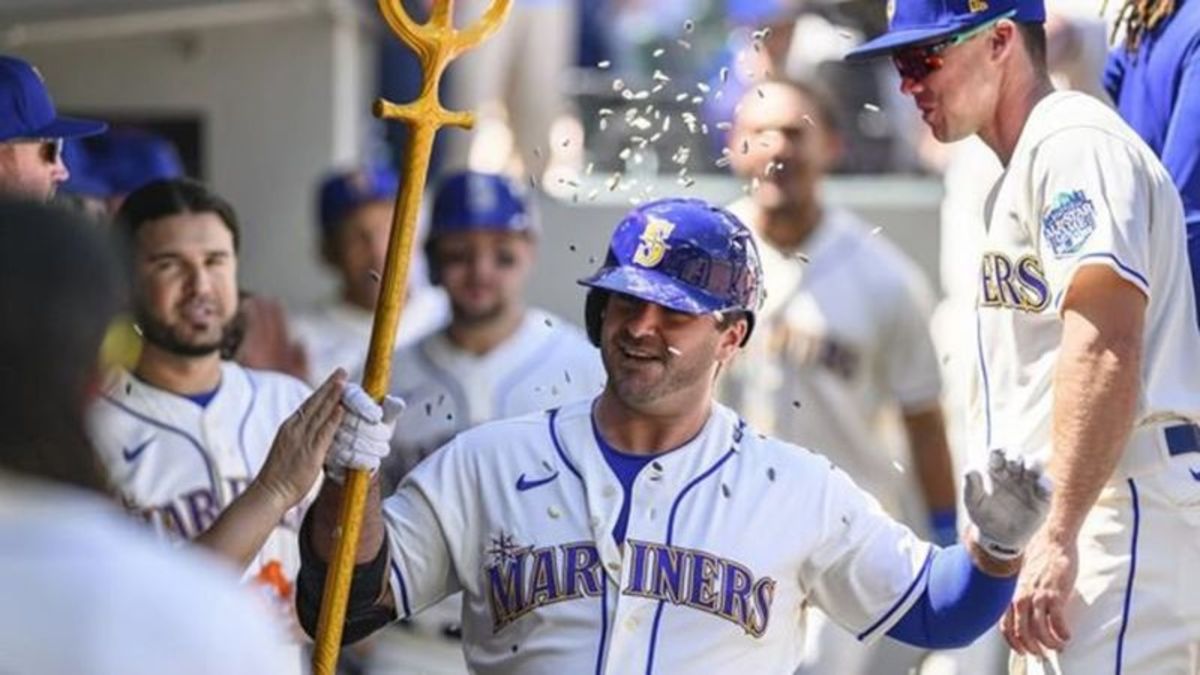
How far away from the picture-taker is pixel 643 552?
4.30 m

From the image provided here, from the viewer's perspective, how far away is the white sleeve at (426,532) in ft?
14.3

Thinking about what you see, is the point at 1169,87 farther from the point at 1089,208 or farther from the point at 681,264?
the point at 681,264

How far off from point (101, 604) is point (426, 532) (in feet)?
6.71

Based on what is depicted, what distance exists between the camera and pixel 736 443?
446 cm

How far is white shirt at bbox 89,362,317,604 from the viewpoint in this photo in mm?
5332

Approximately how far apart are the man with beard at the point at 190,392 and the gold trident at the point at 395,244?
106 cm

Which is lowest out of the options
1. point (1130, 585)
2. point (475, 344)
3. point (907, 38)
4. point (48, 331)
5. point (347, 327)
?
point (347, 327)

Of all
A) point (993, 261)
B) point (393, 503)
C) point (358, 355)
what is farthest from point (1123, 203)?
point (358, 355)

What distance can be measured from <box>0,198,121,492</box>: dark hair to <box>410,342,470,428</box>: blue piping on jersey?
12.8 feet

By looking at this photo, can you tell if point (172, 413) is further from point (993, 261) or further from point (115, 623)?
point (115, 623)

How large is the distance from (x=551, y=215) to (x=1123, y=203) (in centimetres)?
455

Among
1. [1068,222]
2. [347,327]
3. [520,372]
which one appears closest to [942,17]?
[1068,222]

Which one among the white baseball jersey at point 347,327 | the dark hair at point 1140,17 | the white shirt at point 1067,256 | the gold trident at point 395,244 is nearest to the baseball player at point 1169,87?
Answer: the dark hair at point 1140,17

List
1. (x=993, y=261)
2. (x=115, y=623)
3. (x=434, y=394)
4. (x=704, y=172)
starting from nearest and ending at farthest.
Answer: (x=115, y=623) < (x=993, y=261) < (x=434, y=394) < (x=704, y=172)
